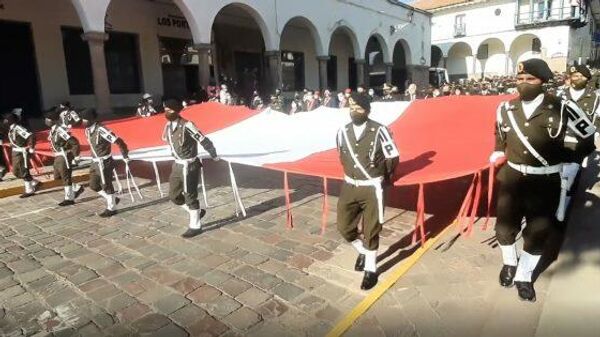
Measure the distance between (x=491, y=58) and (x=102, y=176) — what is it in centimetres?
4203

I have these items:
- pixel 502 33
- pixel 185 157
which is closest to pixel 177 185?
pixel 185 157

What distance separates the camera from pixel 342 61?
24.9 meters

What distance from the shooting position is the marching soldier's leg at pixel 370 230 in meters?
3.68

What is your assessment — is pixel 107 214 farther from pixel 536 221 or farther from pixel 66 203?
pixel 536 221

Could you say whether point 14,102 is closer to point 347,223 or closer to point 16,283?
point 16,283

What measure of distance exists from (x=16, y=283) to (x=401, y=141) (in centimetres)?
467

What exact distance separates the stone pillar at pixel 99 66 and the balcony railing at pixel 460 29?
37303 millimetres

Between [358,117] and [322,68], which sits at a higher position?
[322,68]

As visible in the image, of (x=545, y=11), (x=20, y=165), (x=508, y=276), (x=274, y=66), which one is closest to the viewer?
(x=508, y=276)

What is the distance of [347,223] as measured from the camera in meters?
3.82

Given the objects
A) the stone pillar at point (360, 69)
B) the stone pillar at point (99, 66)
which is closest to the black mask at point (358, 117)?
the stone pillar at point (99, 66)

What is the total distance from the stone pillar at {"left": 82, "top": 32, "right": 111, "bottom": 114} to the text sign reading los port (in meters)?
4.53

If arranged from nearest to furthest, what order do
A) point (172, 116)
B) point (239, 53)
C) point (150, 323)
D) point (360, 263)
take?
point (150, 323), point (360, 263), point (172, 116), point (239, 53)

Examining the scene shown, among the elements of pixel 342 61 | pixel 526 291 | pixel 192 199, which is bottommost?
pixel 526 291
